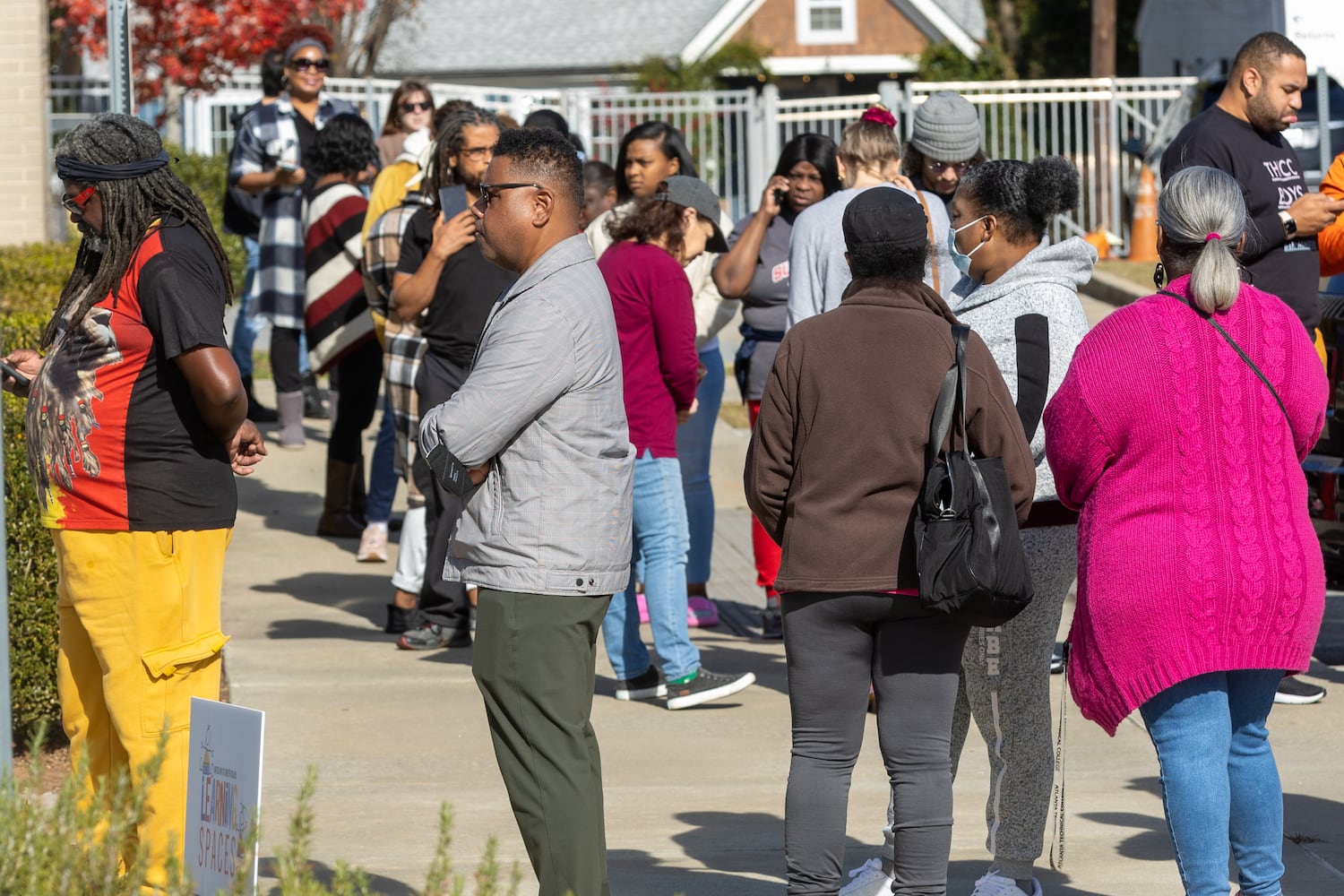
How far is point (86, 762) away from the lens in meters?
3.31

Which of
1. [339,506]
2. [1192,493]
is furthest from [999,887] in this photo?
[339,506]

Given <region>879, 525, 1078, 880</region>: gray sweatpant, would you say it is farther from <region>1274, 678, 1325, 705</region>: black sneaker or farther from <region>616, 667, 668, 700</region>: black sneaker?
<region>1274, 678, 1325, 705</region>: black sneaker

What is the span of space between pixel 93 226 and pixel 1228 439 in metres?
2.61

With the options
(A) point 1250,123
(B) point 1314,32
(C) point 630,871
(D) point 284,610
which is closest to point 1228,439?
(C) point 630,871

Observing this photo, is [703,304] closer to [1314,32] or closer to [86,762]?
[86,762]

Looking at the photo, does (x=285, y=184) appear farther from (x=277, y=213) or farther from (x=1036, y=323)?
(x=1036, y=323)

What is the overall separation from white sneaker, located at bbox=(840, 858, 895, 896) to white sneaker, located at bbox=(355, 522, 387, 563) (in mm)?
4710

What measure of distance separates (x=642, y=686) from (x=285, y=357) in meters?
4.70

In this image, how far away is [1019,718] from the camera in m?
4.62

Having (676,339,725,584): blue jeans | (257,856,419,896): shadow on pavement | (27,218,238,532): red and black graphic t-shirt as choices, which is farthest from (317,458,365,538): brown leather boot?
(27,218,238,532): red and black graphic t-shirt

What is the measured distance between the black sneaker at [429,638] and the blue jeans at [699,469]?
39.9 inches

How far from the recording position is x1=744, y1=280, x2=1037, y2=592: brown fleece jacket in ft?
13.2

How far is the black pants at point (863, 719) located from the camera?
409 centimetres

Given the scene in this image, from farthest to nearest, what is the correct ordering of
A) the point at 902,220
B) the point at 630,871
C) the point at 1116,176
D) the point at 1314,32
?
the point at 1116,176 → the point at 1314,32 → the point at 630,871 → the point at 902,220
